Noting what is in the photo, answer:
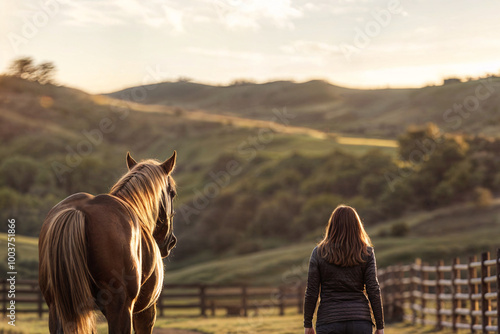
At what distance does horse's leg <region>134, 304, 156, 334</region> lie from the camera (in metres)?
6.53

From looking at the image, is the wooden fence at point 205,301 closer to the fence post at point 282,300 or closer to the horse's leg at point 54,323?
the fence post at point 282,300

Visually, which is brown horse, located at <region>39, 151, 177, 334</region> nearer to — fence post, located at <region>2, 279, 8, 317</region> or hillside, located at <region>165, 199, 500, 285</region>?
fence post, located at <region>2, 279, 8, 317</region>

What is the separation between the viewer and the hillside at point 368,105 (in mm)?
103000

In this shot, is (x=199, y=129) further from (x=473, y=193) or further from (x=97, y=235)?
(x=97, y=235)

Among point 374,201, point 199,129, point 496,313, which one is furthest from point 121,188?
point 199,129

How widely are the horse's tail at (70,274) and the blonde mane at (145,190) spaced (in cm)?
80

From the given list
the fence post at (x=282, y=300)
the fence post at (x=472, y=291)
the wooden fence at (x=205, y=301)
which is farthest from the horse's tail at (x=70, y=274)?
the fence post at (x=282, y=300)

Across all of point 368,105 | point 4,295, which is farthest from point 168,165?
point 368,105

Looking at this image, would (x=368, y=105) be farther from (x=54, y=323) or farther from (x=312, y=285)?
(x=54, y=323)

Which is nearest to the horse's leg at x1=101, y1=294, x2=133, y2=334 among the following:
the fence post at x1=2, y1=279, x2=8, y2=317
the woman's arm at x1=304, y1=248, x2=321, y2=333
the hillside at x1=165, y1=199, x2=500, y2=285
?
the woman's arm at x1=304, y1=248, x2=321, y2=333

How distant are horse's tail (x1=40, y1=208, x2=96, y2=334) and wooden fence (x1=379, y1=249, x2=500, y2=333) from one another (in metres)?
8.86

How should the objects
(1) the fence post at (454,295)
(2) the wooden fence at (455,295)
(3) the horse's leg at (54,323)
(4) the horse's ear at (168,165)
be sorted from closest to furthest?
(3) the horse's leg at (54,323), (4) the horse's ear at (168,165), (2) the wooden fence at (455,295), (1) the fence post at (454,295)

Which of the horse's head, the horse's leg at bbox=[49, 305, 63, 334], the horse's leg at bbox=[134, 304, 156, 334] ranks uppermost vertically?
the horse's head

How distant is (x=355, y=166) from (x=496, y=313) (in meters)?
50.8
